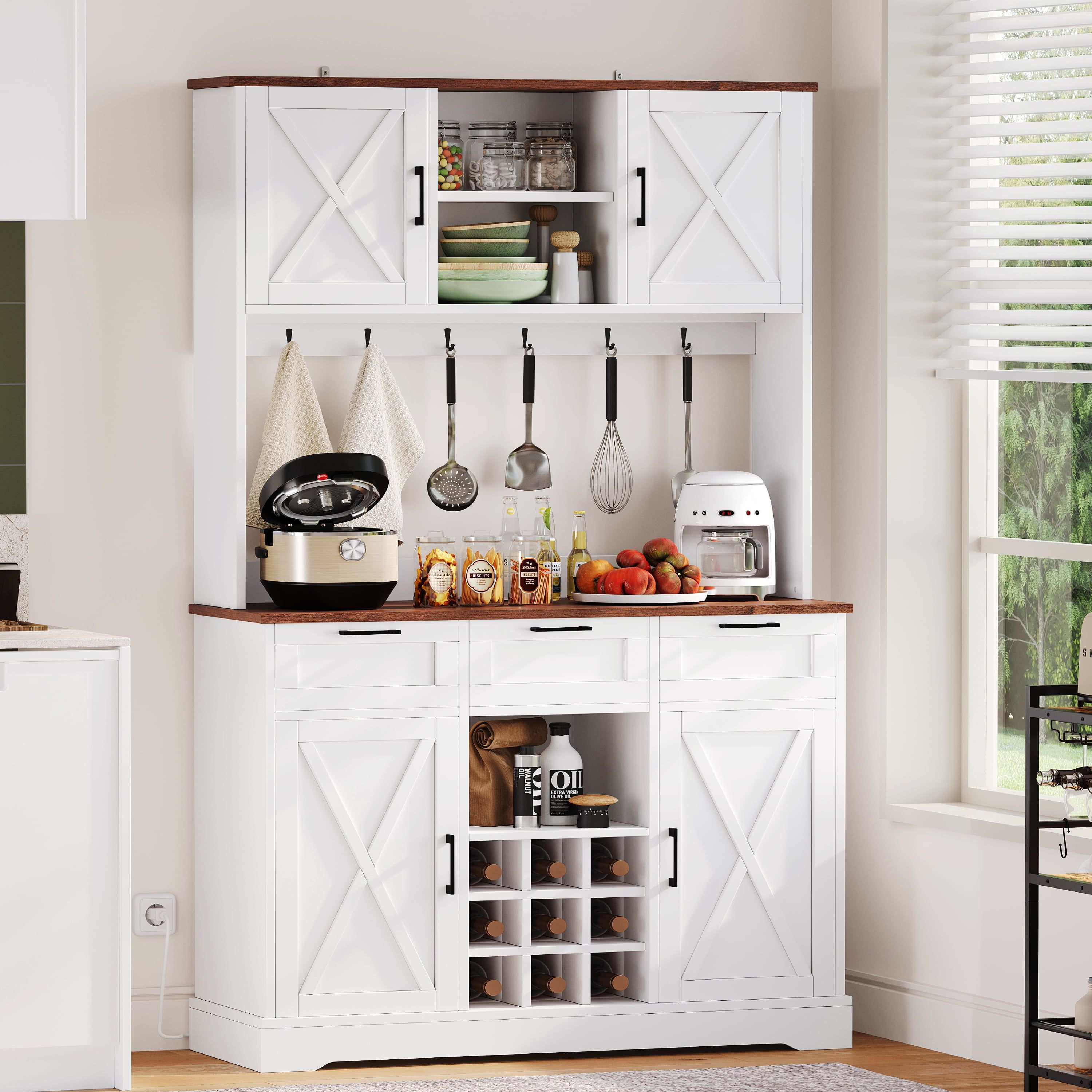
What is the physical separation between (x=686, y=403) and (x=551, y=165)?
68 cm

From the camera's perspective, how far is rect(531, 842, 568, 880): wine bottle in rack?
3.60 metres

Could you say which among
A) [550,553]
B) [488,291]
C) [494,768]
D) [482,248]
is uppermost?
[482,248]

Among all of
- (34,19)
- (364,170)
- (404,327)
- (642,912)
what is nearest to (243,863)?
(642,912)

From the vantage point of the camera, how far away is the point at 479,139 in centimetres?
376

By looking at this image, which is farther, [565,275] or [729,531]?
[729,531]

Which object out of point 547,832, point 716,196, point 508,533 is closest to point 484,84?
point 716,196

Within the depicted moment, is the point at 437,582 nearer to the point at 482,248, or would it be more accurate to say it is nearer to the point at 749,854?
the point at 482,248

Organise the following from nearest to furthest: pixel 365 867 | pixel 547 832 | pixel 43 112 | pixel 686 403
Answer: pixel 43 112 < pixel 365 867 < pixel 547 832 < pixel 686 403

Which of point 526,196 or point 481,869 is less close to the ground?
point 526,196

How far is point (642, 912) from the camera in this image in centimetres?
359

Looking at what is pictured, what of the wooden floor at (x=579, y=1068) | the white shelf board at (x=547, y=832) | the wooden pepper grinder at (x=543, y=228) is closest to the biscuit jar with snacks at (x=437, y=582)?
the white shelf board at (x=547, y=832)

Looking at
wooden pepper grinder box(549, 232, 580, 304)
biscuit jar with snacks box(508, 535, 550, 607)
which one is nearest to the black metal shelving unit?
biscuit jar with snacks box(508, 535, 550, 607)

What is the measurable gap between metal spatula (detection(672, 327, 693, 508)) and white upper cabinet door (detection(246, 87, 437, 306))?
74 centimetres

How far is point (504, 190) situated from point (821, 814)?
5.35 feet
